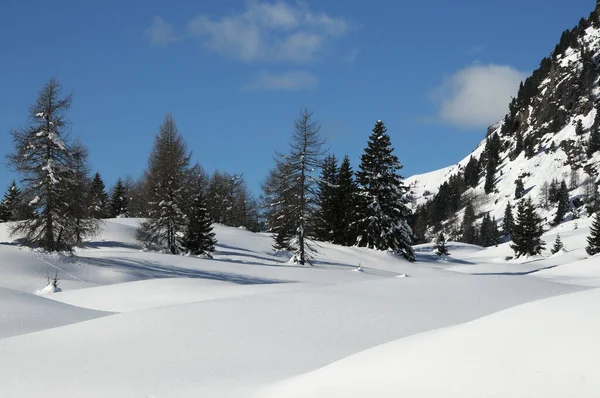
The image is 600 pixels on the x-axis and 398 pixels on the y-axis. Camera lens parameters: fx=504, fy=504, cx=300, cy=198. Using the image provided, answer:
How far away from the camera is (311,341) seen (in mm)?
8031

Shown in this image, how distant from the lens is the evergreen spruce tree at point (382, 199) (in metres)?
37.9

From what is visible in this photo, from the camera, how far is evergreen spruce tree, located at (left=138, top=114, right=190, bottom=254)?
3241 cm

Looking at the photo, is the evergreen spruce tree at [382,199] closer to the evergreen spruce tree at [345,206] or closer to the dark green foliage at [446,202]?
the evergreen spruce tree at [345,206]

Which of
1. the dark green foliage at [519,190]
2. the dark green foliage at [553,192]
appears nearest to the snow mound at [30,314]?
the dark green foliage at [553,192]

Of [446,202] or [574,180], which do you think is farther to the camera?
[446,202]

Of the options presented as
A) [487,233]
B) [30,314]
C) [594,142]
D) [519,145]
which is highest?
[519,145]

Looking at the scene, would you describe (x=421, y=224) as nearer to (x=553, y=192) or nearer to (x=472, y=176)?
(x=553, y=192)

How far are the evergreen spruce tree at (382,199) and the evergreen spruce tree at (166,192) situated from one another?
44.6 feet

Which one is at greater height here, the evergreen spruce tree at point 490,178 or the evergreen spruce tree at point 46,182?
the evergreen spruce tree at point 490,178

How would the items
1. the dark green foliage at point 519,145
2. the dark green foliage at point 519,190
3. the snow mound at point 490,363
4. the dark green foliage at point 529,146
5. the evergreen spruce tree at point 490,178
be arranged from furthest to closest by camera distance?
the dark green foliage at point 519,145 < the evergreen spruce tree at point 490,178 < the dark green foliage at point 529,146 < the dark green foliage at point 519,190 < the snow mound at point 490,363

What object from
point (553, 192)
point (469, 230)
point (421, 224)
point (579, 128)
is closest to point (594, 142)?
point (579, 128)

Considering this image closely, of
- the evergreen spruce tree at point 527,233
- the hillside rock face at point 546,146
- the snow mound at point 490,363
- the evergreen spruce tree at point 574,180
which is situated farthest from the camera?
Result: the hillside rock face at point 546,146

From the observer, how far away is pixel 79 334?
762cm

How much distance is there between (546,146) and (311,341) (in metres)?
153
